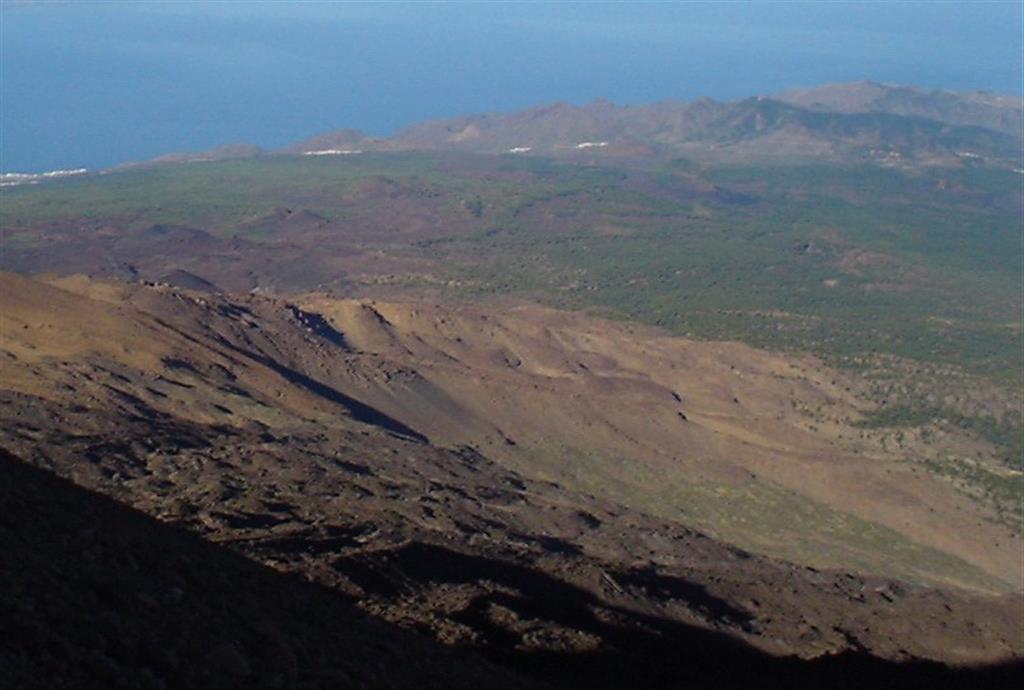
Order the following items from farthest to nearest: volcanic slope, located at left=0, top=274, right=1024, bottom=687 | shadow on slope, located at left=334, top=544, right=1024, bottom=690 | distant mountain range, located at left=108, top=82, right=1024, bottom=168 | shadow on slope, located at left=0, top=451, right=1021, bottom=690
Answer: distant mountain range, located at left=108, top=82, right=1024, bottom=168 < volcanic slope, located at left=0, top=274, right=1024, bottom=687 < shadow on slope, located at left=334, top=544, right=1024, bottom=690 < shadow on slope, located at left=0, top=451, right=1021, bottom=690

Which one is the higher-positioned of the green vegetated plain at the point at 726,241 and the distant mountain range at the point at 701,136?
the distant mountain range at the point at 701,136

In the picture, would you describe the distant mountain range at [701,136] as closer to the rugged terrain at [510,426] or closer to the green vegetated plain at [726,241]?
the green vegetated plain at [726,241]

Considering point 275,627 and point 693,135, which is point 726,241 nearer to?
point 693,135

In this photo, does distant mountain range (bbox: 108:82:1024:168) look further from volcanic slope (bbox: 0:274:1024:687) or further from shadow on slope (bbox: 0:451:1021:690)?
shadow on slope (bbox: 0:451:1021:690)

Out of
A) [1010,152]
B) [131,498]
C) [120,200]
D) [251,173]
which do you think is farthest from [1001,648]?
[1010,152]

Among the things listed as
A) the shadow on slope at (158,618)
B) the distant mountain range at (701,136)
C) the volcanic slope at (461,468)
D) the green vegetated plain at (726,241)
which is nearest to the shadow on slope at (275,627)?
the shadow on slope at (158,618)

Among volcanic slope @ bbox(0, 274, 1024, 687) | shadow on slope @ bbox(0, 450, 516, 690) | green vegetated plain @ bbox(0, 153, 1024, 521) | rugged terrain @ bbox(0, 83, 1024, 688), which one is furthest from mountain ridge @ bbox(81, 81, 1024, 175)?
shadow on slope @ bbox(0, 450, 516, 690)

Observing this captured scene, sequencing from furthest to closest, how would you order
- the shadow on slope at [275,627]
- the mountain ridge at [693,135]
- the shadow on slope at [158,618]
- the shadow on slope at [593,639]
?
the mountain ridge at [693,135]
the shadow on slope at [593,639]
the shadow on slope at [275,627]
the shadow on slope at [158,618]
